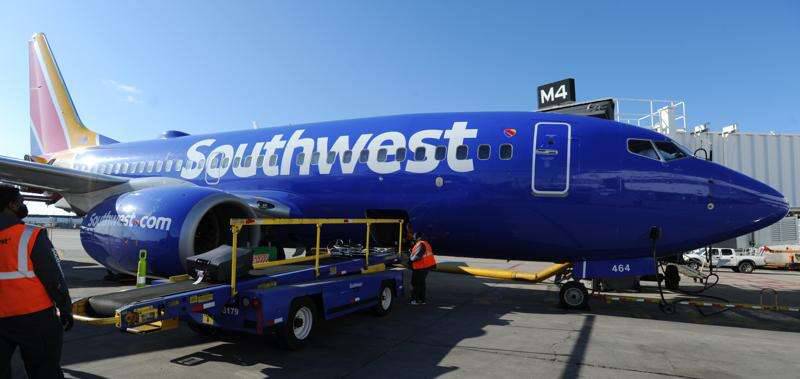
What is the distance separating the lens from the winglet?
17.8m

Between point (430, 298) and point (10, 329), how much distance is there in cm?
777

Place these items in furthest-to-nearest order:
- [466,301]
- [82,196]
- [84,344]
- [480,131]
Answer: [82,196] → [466,301] → [480,131] → [84,344]

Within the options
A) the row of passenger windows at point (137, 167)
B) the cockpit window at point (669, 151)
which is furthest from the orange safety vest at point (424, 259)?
the row of passenger windows at point (137, 167)

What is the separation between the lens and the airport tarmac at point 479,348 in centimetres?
511

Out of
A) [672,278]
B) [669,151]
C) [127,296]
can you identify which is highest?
[669,151]

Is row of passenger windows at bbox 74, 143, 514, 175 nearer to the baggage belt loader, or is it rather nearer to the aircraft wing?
the aircraft wing

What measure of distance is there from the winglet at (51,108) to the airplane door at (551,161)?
16.1 m

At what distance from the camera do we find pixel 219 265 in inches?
214

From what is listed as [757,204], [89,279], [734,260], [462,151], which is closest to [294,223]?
[462,151]

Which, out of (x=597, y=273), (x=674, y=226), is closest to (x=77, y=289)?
(x=597, y=273)

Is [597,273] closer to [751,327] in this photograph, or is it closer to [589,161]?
[589,161]

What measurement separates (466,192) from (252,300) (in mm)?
4671

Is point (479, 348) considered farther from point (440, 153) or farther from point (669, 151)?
point (669, 151)

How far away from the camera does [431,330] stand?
6.98m
